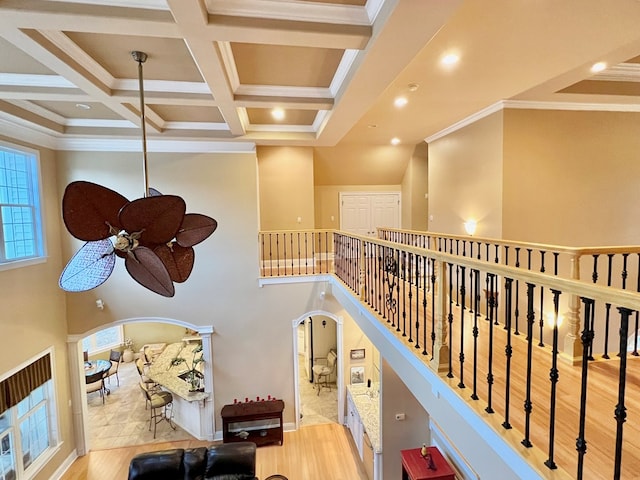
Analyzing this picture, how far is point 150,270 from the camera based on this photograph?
2.29m

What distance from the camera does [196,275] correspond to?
22.0 feet

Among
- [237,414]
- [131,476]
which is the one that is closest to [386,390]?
[237,414]

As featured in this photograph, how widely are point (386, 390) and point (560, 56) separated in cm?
493

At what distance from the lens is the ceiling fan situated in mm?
2113

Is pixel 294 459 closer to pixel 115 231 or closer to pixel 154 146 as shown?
pixel 115 231

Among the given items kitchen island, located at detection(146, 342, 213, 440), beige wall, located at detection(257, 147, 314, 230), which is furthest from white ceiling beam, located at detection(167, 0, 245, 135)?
kitchen island, located at detection(146, 342, 213, 440)

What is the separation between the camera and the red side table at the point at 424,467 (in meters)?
4.10

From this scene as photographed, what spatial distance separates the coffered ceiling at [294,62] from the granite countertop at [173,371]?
17.4 ft

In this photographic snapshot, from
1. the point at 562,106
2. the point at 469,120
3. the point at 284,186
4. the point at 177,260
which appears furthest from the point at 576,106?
the point at 177,260

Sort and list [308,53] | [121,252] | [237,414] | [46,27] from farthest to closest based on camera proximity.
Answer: [237,414] < [308,53] < [46,27] < [121,252]

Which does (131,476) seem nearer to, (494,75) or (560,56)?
(494,75)

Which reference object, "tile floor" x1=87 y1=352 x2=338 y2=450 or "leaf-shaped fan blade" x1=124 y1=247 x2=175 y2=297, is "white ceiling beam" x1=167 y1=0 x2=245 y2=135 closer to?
"leaf-shaped fan blade" x1=124 y1=247 x2=175 y2=297

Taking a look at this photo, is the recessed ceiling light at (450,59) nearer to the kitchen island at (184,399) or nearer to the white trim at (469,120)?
the white trim at (469,120)

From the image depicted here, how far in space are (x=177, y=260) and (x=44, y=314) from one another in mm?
4776
